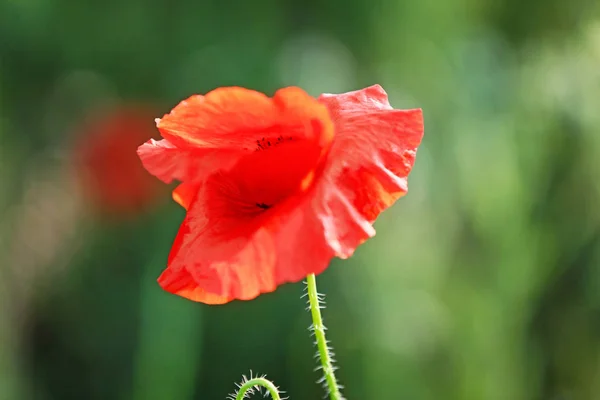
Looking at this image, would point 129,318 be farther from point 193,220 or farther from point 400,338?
point 193,220

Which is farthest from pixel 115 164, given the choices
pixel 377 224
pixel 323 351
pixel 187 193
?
pixel 323 351

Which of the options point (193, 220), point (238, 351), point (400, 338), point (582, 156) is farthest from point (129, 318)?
point (193, 220)

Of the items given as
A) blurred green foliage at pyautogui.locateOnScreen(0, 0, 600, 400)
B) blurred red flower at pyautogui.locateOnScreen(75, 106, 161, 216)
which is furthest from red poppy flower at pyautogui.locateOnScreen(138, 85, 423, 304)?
blurred red flower at pyautogui.locateOnScreen(75, 106, 161, 216)

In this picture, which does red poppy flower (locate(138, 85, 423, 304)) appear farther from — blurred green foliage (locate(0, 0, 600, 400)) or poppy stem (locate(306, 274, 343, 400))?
blurred green foliage (locate(0, 0, 600, 400))

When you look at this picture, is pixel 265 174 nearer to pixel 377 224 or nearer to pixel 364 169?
pixel 364 169

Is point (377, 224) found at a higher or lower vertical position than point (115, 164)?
lower

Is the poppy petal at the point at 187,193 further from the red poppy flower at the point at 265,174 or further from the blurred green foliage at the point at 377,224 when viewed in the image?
the blurred green foliage at the point at 377,224
